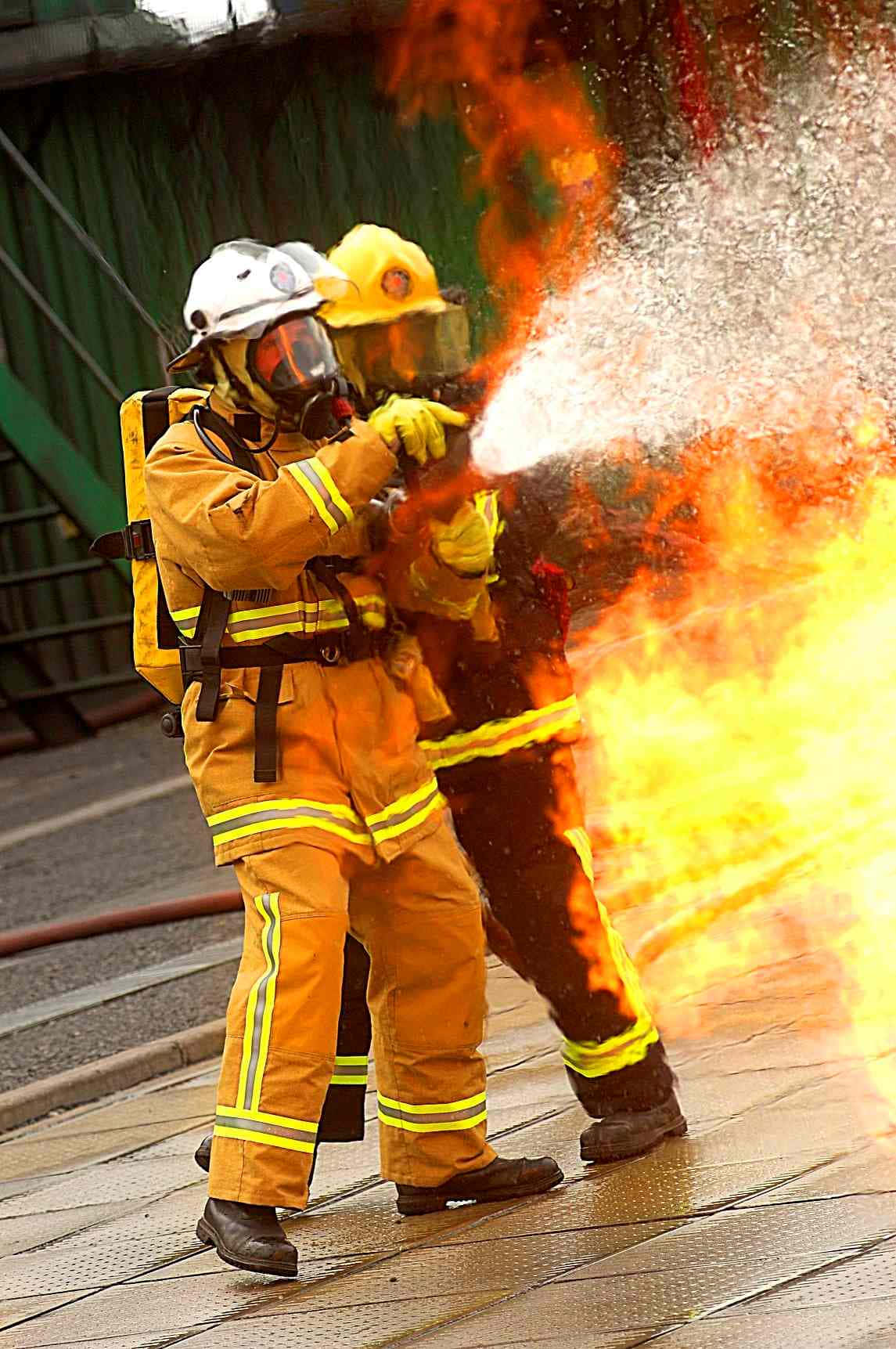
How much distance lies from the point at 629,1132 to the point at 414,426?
152 centimetres

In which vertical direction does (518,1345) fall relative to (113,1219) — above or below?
above

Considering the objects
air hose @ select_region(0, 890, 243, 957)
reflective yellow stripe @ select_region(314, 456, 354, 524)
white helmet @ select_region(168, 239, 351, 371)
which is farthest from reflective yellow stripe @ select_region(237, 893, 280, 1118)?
air hose @ select_region(0, 890, 243, 957)

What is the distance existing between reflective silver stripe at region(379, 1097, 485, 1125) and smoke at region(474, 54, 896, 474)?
5.13 ft

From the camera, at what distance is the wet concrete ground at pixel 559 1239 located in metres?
3.42

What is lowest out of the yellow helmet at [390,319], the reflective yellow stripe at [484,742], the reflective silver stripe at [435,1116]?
the reflective silver stripe at [435,1116]

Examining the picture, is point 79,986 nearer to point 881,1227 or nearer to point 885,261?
point 885,261

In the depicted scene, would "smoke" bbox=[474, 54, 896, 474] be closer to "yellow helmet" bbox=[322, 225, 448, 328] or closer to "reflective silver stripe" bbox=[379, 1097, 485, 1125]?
"yellow helmet" bbox=[322, 225, 448, 328]

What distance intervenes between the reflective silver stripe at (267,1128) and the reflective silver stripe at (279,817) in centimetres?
55

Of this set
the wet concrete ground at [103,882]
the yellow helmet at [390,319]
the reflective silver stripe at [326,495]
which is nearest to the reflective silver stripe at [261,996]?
the reflective silver stripe at [326,495]

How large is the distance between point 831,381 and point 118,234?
23.8ft

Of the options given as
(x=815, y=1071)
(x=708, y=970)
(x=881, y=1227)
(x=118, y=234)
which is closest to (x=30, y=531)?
(x=118, y=234)

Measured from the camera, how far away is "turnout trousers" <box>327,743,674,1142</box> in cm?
445

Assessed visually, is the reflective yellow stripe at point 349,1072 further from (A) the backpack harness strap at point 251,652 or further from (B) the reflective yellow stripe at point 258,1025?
(A) the backpack harness strap at point 251,652

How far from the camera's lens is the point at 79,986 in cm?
742
